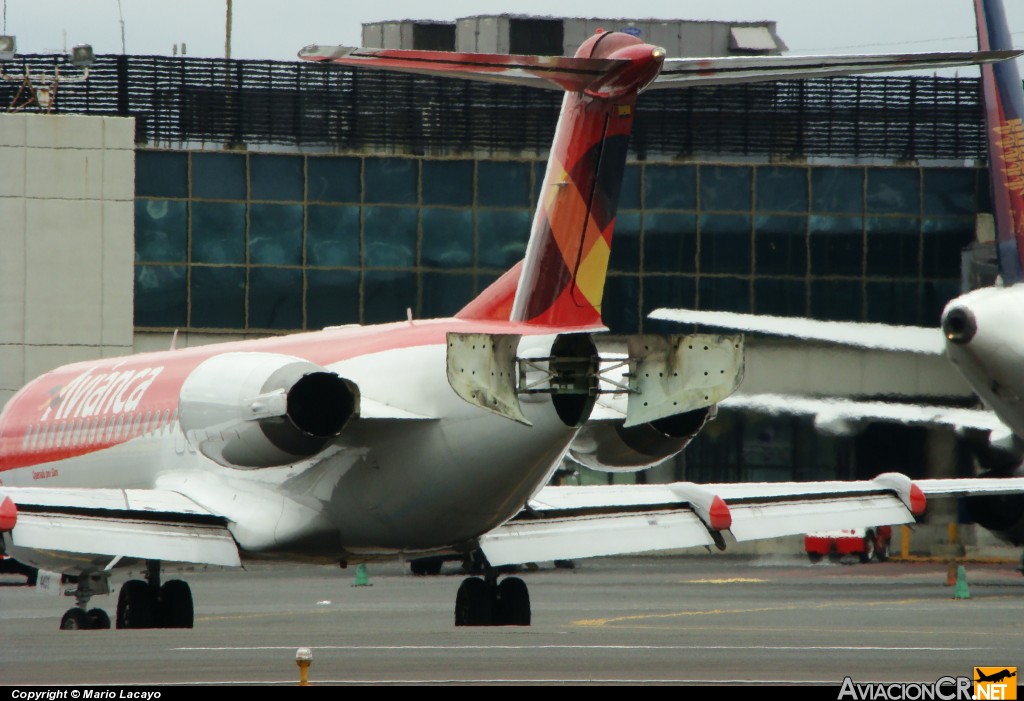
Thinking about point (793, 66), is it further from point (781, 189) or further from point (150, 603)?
point (781, 189)

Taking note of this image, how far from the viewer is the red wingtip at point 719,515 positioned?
2080 centimetres

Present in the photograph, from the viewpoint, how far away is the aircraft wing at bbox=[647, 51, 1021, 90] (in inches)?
654

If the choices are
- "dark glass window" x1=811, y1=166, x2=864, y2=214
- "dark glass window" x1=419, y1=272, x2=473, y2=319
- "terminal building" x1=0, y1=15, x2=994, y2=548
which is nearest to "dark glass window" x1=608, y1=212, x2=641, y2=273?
"terminal building" x1=0, y1=15, x2=994, y2=548

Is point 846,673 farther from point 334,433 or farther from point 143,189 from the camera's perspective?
point 143,189

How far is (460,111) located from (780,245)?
9778mm

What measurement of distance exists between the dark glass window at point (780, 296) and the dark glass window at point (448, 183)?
337 inches

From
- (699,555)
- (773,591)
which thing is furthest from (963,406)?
(773,591)

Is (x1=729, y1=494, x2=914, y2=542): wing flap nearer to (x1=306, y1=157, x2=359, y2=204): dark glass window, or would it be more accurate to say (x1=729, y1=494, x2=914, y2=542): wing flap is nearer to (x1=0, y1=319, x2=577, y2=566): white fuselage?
(x1=0, y1=319, x2=577, y2=566): white fuselage

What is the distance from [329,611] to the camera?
2939 centimetres

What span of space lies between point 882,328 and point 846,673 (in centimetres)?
1950

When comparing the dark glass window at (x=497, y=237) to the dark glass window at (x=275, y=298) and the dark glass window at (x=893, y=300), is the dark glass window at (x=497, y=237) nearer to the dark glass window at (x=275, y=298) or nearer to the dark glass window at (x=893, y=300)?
the dark glass window at (x=275, y=298)

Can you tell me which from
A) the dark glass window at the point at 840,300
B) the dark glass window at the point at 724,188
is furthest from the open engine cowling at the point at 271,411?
the dark glass window at the point at 840,300

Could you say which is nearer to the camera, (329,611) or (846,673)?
(846,673)

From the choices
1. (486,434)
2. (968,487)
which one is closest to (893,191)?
(968,487)
